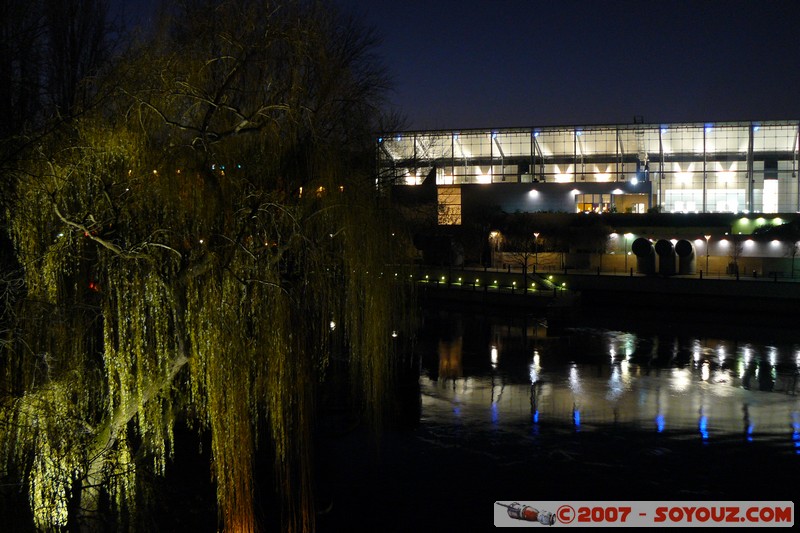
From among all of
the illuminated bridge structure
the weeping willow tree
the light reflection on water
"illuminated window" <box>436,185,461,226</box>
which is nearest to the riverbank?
the light reflection on water

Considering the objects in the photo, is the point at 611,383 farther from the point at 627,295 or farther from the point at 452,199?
the point at 452,199

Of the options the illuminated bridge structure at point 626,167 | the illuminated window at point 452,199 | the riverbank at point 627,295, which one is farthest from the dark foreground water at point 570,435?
the illuminated bridge structure at point 626,167

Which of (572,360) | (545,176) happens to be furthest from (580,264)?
(572,360)

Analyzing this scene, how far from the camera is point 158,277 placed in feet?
25.1

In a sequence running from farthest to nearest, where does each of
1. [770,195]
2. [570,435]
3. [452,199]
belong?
[770,195] < [452,199] < [570,435]

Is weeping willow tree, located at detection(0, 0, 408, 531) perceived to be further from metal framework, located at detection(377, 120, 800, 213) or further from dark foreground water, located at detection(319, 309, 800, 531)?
metal framework, located at detection(377, 120, 800, 213)

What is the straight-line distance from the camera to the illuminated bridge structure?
201 feet

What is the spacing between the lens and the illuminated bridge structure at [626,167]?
201 ft

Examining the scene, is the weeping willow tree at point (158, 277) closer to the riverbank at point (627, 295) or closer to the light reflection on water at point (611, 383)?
the light reflection on water at point (611, 383)

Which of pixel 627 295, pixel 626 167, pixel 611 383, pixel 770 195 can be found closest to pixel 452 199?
pixel 626 167

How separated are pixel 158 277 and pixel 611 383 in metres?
16.4

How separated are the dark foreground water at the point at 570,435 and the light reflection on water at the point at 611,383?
7 centimetres

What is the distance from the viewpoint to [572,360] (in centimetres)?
2494

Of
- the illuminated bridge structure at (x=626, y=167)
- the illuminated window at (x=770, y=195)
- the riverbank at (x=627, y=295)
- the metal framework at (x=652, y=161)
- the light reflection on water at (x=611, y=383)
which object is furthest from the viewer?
the metal framework at (x=652, y=161)
